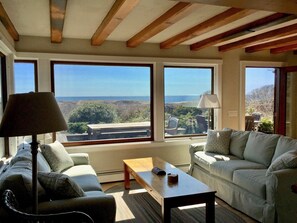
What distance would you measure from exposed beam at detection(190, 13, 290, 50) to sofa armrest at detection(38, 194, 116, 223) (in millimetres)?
2845

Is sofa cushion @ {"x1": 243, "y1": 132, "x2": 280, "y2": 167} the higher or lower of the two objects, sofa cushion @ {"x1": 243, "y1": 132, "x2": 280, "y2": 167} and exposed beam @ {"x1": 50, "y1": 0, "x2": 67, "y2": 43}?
the lower

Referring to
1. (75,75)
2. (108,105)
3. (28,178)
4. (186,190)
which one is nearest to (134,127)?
(108,105)

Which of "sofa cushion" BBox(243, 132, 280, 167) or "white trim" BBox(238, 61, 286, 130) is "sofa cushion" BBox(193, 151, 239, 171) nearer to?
"sofa cushion" BBox(243, 132, 280, 167)

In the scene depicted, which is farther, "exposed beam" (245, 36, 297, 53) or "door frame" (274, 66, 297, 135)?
"door frame" (274, 66, 297, 135)

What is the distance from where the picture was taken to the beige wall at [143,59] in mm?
4246

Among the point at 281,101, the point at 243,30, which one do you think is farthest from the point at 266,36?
the point at 281,101

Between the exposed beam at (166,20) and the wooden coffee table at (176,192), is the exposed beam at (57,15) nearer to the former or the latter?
the exposed beam at (166,20)

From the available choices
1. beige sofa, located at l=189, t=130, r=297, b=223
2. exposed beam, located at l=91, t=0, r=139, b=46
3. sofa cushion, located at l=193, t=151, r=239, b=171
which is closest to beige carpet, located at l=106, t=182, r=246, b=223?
beige sofa, located at l=189, t=130, r=297, b=223

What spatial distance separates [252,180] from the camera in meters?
3.12

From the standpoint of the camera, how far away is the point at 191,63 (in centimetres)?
509

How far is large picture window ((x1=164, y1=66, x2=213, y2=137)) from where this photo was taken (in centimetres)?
512

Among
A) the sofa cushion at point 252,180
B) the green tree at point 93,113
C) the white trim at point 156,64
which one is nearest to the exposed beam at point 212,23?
the white trim at point 156,64

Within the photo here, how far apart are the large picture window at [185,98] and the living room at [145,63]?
0.12 m

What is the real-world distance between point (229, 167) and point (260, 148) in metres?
0.56
